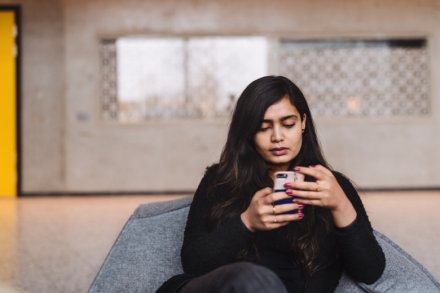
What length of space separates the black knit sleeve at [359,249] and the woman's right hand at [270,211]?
0.70 ft

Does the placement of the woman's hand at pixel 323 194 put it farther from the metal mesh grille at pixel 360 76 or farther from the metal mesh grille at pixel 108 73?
the metal mesh grille at pixel 108 73

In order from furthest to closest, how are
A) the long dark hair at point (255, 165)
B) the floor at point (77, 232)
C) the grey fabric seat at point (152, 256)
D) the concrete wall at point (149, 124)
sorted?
the concrete wall at point (149, 124)
the floor at point (77, 232)
the grey fabric seat at point (152, 256)
the long dark hair at point (255, 165)

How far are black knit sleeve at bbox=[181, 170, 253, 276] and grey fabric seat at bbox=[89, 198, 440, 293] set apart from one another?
275 mm

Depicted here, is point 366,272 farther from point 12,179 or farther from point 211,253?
point 12,179

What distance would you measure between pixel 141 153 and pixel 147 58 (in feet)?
4.88

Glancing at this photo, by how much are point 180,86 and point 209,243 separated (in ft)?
23.8

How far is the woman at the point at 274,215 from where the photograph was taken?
4.77 ft

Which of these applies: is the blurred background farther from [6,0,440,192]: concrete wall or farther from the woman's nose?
the woman's nose

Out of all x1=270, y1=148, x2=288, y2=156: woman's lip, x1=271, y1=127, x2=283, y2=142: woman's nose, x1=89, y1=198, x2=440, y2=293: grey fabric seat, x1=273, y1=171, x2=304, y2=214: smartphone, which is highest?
x1=271, y1=127, x2=283, y2=142: woman's nose

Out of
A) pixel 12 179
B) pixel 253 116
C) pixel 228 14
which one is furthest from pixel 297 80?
pixel 253 116

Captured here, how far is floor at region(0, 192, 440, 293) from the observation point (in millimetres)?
3441

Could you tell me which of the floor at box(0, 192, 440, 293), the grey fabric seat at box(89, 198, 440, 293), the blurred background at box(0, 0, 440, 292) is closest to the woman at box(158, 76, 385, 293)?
the grey fabric seat at box(89, 198, 440, 293)

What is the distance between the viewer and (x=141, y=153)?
864 cm

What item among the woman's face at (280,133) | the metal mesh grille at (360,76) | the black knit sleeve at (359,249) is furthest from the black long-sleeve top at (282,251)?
the metal mesh grille at (360,76)
